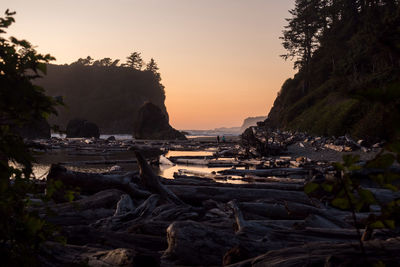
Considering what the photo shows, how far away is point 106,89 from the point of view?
442ft

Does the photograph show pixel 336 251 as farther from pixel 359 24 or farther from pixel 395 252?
pixel 359 24

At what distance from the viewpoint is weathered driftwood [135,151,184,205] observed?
23.2 feet

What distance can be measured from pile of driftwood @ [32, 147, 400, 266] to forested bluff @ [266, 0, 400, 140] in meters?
0.88

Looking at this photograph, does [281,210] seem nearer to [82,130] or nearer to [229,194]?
[229,194]

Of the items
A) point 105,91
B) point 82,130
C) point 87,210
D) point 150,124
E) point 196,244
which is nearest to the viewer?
point 196,244

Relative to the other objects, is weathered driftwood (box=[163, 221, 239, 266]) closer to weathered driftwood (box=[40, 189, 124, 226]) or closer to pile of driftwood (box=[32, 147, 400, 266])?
pile of driftwood (box=[32, 147, 400, 266])

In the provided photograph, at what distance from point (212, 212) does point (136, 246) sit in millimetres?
2068

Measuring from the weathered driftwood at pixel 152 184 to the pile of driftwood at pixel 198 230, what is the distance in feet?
0.07

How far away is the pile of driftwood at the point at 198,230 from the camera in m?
2.97

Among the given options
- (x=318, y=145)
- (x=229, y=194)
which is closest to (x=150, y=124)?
(x=318, y=145)

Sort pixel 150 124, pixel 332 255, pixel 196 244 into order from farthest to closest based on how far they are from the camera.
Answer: pixel 150 124 → pixel 196 244 → pixel 332 255

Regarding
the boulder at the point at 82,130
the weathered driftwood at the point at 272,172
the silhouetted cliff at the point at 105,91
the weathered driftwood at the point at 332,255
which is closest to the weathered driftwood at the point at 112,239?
the weathered driftwood at the point at 332,255

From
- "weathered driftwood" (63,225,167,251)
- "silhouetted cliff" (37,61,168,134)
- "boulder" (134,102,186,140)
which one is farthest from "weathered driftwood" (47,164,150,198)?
"silhouetted cliff" (37,61,168,134)

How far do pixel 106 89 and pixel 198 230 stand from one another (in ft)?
451
